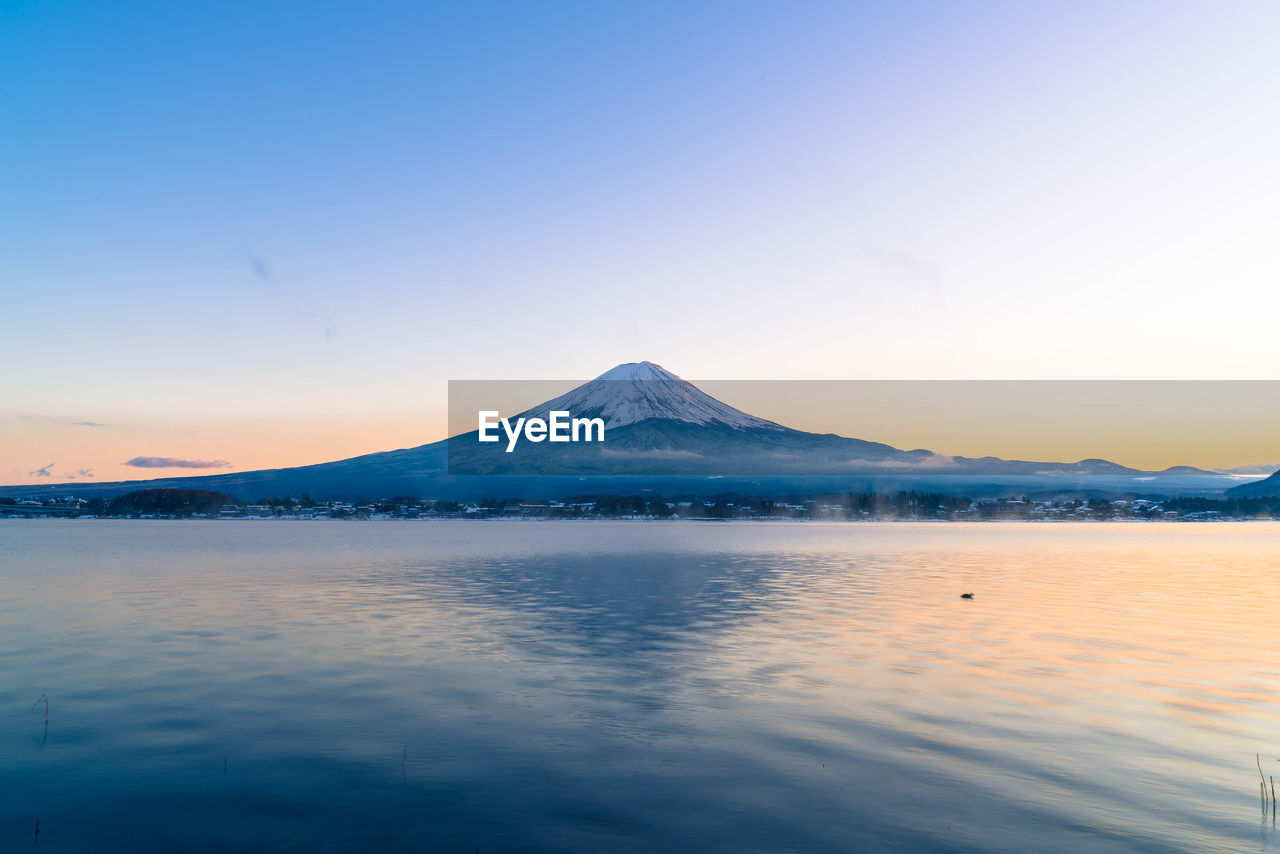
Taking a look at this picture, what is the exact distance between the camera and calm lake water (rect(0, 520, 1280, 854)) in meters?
14.4

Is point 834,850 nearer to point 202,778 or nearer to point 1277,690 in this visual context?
point 202,778

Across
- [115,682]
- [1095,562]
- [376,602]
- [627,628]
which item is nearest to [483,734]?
[115,682]

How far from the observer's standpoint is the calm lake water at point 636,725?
14.4m

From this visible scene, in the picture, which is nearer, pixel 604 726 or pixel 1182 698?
pixel 604 726

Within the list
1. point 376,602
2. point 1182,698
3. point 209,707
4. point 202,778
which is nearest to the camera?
point 202,778

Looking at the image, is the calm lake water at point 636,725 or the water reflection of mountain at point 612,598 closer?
the calm lake water at point 636,725

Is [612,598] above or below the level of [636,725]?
below

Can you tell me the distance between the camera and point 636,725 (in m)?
21.0

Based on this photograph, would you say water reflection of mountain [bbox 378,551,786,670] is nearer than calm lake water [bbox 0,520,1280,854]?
No

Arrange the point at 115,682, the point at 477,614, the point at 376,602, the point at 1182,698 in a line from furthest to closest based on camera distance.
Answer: the point at 376,602 < the point at 477,614 < the point at 115,682 < the point at 1182,698

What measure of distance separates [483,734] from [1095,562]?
80707mm

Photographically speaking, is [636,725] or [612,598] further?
[612,598]

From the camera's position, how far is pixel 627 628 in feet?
124

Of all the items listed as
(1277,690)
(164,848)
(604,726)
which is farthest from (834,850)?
(1277,690)
